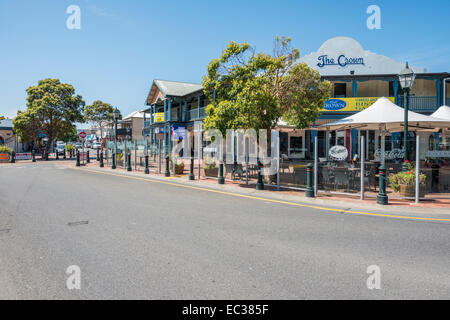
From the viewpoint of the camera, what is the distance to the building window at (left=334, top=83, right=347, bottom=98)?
23.8 metres

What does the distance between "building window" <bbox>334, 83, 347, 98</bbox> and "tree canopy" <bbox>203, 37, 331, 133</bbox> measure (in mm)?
11635

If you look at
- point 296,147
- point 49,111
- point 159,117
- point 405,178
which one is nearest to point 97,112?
point 49,111

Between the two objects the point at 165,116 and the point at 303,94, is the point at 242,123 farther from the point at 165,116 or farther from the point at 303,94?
the point at 165,116

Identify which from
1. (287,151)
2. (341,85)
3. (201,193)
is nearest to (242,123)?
(201,193)

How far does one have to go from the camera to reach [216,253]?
432 centimetres

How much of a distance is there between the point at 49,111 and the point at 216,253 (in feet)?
123

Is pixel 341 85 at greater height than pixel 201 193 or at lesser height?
greater

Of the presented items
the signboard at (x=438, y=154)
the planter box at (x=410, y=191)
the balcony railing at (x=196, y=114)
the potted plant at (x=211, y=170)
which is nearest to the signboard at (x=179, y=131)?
the balcony railing at (x=196, y=114)

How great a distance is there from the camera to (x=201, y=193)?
407 inches

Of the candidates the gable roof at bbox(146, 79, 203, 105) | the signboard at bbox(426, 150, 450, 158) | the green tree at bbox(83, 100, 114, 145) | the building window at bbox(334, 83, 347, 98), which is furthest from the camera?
the green tree at bbox(83, 100, 114, 145)

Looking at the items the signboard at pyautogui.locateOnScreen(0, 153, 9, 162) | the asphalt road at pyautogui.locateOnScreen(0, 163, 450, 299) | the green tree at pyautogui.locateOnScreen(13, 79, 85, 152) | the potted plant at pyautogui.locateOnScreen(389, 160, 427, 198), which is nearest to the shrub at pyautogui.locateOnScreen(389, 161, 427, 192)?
the potted plant at pyautogui.locateOnScreen(389, 160, 427, 198)

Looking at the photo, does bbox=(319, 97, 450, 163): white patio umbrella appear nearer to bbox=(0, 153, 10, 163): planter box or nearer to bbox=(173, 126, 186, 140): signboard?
bbox=(173, 126, 186, 140): signboard

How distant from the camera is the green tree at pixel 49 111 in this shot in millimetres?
34562
